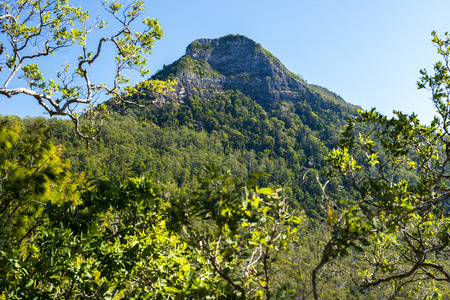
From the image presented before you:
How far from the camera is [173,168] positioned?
8469 centimetres

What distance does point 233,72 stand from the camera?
167 m

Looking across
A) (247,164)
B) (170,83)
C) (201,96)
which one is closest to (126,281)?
(170,83)

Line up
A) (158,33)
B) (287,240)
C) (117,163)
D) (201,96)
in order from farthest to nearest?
(201,96)
(117,163)
(158,33)
(287,240)

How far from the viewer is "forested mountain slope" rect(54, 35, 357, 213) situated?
82.5 metres

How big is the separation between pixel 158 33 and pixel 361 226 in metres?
6.54

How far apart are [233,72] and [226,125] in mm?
48441

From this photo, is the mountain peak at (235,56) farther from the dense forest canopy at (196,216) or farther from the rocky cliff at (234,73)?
the dense forest canopy at (196,216)

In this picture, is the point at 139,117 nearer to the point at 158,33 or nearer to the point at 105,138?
the point at 105,138

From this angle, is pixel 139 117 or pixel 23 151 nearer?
pixel 23 151

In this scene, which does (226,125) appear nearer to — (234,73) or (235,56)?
(234,73)

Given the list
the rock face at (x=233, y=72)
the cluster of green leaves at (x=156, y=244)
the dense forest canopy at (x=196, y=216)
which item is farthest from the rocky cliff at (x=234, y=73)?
the cluster of green leaves at (x=156, y=244)

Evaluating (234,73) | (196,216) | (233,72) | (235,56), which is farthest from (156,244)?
(235,56)

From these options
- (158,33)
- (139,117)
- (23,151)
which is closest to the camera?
(23,151)

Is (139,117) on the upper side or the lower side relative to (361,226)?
upper
